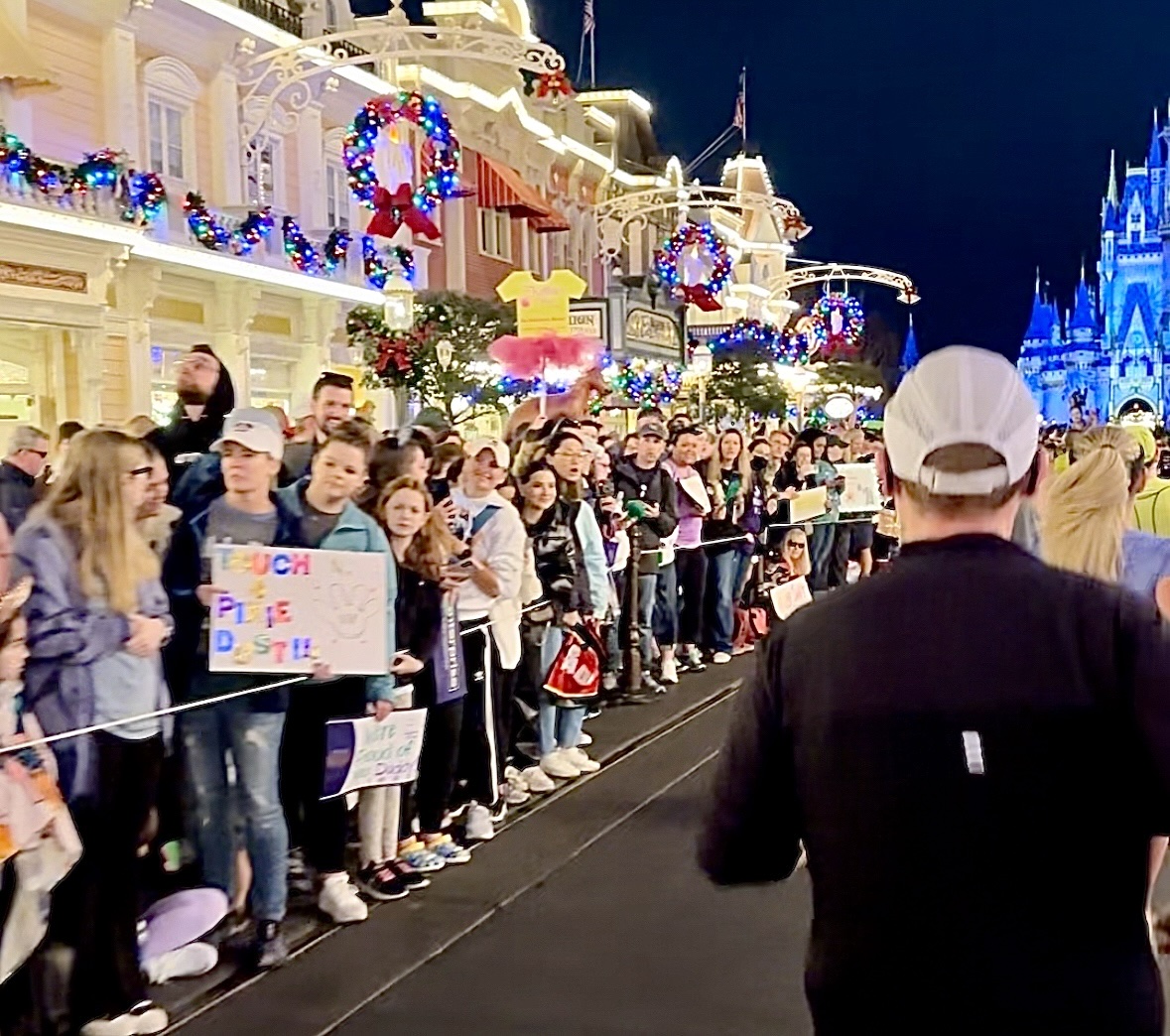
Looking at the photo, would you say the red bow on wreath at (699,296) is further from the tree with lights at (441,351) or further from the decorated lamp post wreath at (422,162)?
the decorated lamp post wreath at (422,162)

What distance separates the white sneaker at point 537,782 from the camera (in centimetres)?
829

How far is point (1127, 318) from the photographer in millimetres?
118625

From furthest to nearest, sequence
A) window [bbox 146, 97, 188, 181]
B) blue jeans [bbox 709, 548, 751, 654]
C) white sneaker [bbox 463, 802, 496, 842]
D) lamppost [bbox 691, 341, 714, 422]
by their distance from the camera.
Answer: lamppost [bbox 691, 341, 714, 422], window [bbox 146, 97, 188, 181], blue jeans [bbox 709, 548, 751, 654], white sneaker [bbox 463, 802, 496, 842]

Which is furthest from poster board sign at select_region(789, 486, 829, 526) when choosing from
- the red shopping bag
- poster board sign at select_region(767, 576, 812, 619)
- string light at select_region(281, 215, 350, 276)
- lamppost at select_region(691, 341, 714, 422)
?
lamppost at select_region(691, 341, 714, 422)

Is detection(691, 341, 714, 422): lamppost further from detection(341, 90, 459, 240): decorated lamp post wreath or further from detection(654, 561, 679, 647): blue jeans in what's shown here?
detection(654, 561, 679, 647): blue jeans

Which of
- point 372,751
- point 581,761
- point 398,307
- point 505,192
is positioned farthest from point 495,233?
point 372,751

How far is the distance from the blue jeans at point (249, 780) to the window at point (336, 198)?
1745 centimetres

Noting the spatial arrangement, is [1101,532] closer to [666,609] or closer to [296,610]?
[296,610]

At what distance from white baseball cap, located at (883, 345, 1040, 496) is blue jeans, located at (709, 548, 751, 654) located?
10.4m

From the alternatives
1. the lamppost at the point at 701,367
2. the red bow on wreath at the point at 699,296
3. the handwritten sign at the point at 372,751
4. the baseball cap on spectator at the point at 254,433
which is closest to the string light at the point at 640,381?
the lamppost at the point at 701,367

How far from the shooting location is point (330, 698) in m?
6.11

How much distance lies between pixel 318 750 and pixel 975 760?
4559 millimetres

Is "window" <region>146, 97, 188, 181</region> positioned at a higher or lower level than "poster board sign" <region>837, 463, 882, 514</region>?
higher

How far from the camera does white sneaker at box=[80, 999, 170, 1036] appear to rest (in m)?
4.82
